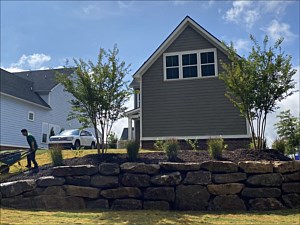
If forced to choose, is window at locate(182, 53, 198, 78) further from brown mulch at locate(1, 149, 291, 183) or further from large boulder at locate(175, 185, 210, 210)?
large boulder at locate(175, 185, 210, 210)

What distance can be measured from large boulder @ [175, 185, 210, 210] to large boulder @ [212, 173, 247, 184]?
1.38ft

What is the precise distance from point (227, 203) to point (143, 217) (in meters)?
2.33

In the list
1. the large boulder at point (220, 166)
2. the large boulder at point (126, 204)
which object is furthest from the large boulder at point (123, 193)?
the large boulder at point (220, 166)

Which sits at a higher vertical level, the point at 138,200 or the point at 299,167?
the point at 299,167

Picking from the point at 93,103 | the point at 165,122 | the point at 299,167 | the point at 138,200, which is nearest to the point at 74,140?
the point at 165,122

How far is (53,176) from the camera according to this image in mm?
8500

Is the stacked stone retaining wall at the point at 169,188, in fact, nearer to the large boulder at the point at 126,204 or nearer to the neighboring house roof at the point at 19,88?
the large boulder at the point at 126,204

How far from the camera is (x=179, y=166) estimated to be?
8289 millimetres

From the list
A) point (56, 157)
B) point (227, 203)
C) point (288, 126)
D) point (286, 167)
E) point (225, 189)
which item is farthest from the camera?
point (288, 126)

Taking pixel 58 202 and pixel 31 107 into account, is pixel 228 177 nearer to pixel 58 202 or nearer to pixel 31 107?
pixel 58 202

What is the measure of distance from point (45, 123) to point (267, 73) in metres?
22.1

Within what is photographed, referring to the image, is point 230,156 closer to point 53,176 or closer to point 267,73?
point 267,73

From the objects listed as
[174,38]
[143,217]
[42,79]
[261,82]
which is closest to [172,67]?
[174,38]

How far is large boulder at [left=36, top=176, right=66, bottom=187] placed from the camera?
8242 millimetres
